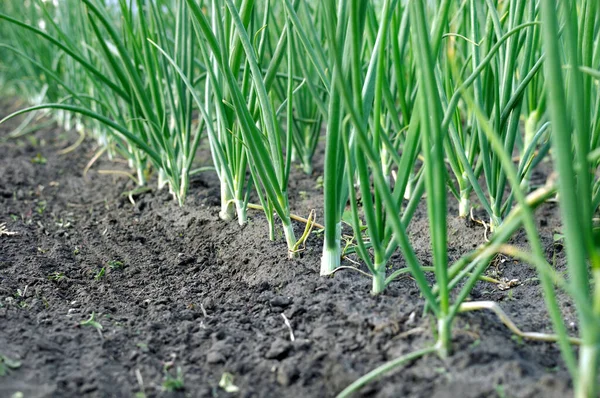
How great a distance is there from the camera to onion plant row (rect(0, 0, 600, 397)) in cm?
68

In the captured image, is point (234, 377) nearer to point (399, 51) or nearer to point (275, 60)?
point (275, 60)

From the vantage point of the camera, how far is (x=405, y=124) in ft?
4.75

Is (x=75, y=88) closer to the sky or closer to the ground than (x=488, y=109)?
closer to the ground

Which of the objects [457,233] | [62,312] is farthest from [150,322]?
[457,233]

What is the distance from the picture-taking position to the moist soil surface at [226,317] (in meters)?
0.85

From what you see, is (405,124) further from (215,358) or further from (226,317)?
(215,358)

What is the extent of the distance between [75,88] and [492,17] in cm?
194

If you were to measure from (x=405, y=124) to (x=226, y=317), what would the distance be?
0.67 metres

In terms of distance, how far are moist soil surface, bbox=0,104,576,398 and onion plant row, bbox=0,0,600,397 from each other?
5cm

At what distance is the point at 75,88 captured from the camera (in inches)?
100

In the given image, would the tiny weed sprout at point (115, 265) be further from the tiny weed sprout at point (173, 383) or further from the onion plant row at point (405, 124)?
the tiny weed sprout at point (173, 383)

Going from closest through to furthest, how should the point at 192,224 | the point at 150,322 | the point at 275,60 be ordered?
the point at 150,322 → the point at 275,60 → the point at 192,224

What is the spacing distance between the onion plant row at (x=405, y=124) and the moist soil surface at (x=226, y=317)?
0.05 metres

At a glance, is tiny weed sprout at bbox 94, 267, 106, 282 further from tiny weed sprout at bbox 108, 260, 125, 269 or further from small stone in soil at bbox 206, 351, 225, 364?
small stone in soil at bbox 206, 351, 225, 364
